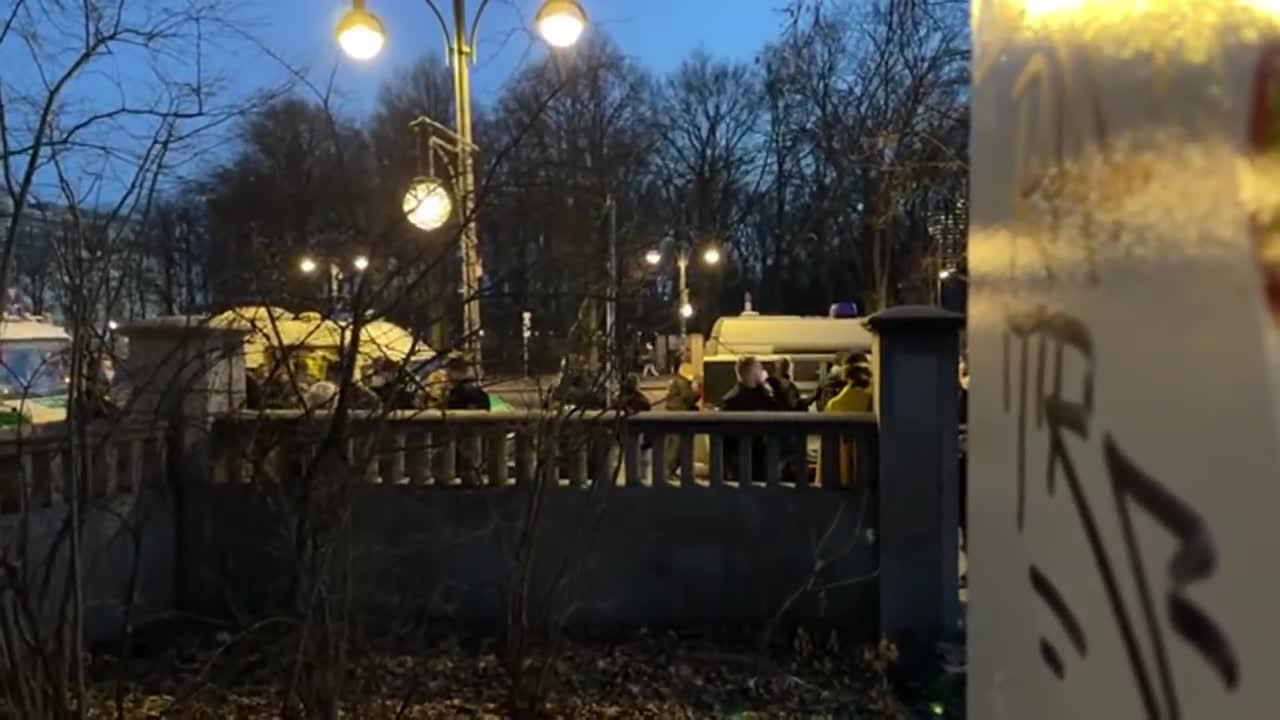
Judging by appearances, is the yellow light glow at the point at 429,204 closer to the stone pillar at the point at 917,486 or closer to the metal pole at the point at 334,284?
the metal pole at the point at 334,284

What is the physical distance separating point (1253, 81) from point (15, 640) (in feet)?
15.3

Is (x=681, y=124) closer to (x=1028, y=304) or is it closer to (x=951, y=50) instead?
(x=951, y=50)

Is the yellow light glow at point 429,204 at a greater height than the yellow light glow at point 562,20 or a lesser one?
lesser

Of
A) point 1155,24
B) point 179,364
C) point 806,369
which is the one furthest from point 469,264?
point 806,369

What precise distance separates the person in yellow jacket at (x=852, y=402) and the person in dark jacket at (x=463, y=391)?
7.60ft

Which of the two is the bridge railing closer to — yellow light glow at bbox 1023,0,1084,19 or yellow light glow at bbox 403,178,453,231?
yellow light glow at bbox 403,178,453,231

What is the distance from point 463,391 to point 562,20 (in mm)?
3422

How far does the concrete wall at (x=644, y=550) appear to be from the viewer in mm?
7824

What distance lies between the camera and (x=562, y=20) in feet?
29.6

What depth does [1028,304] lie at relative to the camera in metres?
1.52

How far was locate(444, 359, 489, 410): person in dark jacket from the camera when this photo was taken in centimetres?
638

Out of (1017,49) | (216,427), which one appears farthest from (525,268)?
(1017,49)

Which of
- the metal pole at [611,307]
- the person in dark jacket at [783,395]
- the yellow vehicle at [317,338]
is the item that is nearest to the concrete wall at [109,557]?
the yellow vehicle at [317,338]

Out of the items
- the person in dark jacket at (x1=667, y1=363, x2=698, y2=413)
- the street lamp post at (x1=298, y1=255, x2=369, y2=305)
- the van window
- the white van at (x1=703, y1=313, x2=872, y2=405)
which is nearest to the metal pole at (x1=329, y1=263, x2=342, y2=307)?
the street lamp post at (x1=298, y1=255, x2=369, y2=305)
